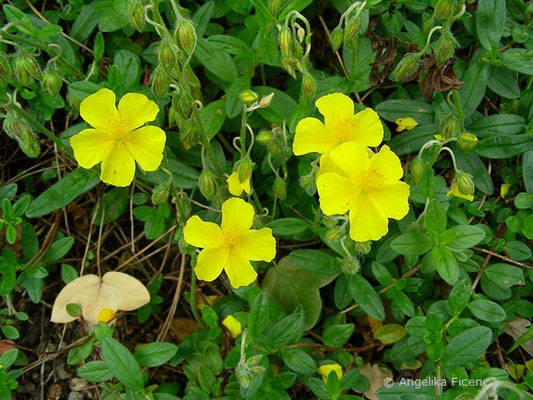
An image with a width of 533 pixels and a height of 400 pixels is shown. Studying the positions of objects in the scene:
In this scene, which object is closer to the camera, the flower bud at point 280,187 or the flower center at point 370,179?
the flower center at point 370,179

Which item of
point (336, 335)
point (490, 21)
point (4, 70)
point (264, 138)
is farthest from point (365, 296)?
point (4, 70)

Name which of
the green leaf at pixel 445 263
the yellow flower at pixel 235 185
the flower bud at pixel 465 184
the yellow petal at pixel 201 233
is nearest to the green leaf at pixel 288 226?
the yellow flower at pixel 235 185

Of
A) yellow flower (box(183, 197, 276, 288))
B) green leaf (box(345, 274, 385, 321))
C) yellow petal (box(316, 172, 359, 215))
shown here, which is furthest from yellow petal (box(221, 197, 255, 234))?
green leaf (box(345, 274, 385, 321))

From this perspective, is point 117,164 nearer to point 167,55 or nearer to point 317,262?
point 167,55

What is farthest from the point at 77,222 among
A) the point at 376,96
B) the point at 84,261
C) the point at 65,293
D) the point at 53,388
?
the point at 376,96

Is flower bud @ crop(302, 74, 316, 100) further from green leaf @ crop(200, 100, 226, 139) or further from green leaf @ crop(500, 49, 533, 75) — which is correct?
green leaf @ crop(500, 49, 533, 75)

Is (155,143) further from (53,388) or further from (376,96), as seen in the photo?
(53,388)

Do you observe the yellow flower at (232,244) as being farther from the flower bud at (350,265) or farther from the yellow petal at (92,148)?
the yellow petal at (92,148)
